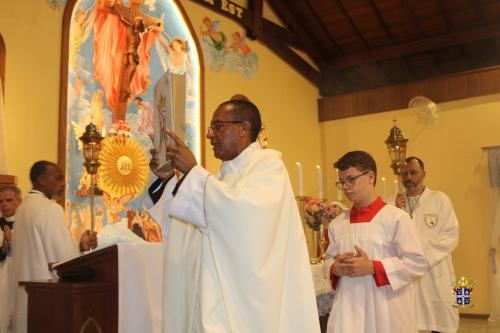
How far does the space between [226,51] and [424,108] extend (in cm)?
334

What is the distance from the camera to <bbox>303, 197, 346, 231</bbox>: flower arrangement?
16.4 feet

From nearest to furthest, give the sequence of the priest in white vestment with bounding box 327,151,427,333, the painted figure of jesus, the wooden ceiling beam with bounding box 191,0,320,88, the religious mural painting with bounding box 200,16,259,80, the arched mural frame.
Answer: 1. the priest in white vestment with bounding box 327,151,427,333
2. the arched mural frame
3. the painted figure of jesus
4. the religious mural painting with bounding box 200,16,259,80
5. the wooden ceiling beam with bounding box 191,0,320,88

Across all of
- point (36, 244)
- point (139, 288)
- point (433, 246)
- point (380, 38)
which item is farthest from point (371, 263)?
point (380, 38)

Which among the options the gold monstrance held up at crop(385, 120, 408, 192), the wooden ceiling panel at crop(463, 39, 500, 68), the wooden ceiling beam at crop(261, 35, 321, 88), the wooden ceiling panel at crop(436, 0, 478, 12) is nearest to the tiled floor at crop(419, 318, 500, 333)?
the gold monstrance held up at crop(385, 120, 408, 192)

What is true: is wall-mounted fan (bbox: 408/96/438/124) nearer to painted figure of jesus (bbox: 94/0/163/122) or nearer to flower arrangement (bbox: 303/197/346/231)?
painted figure of jesus (bbox: 94/0/163/122)

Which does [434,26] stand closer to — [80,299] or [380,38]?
[380,38]

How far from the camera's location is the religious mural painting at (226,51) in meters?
8.71

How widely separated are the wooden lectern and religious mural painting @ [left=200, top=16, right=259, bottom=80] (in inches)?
216

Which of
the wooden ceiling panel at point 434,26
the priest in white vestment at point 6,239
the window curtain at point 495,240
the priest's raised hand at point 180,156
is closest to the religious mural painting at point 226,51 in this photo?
the wooden ceiling panel at point 434,26

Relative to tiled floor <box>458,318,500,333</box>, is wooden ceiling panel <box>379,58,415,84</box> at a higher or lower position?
higher

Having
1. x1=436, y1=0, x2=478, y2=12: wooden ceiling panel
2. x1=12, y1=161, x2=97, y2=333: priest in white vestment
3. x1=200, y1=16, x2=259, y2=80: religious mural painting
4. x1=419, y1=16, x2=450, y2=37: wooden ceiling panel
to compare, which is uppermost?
x1=436, y1=0, x2=478, y2=12: wooden ceiling panel

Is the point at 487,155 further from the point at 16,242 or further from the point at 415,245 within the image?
the point at 16,242

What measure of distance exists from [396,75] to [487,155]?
245cm

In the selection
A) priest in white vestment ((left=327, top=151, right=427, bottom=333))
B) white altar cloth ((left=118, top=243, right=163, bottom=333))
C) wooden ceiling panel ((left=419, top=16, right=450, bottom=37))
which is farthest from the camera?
wooden ceiling panel ((left=419, top=16, right=450, bottom=37))
